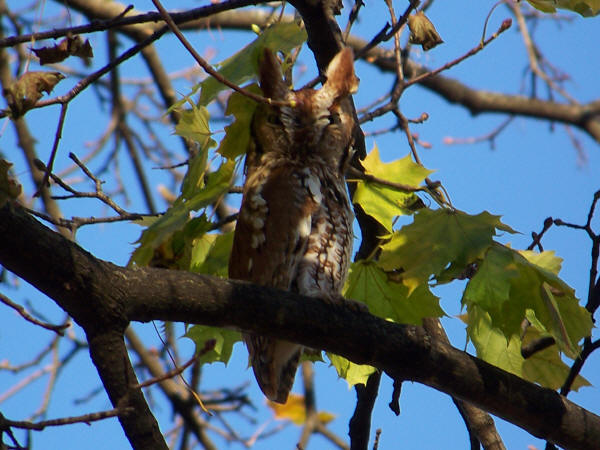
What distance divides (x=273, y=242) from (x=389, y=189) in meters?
0.36

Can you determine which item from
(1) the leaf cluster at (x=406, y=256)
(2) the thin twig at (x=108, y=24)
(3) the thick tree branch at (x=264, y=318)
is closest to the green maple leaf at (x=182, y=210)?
(1) the leaf cluster at (x=406, y=256)

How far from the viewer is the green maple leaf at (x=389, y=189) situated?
2.05 m

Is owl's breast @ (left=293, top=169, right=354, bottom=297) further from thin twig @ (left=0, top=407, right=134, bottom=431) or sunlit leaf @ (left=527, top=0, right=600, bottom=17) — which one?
thin twig @ (left=0, top=407, right=134, bottom=431)

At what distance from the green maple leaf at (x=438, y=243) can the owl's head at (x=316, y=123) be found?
0.52 metres

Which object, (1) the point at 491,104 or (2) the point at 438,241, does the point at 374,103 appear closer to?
(2) the point at 438,241

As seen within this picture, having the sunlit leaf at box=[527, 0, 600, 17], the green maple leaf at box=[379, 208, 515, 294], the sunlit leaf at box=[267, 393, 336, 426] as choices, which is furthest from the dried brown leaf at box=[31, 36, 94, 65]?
the sunlit leaf at box=[267, 393, 336, 426]

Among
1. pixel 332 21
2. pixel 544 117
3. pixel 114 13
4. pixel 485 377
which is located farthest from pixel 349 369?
pixel 544 117

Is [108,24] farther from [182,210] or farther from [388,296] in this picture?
[388,296]

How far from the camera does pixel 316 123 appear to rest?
2.29 meters

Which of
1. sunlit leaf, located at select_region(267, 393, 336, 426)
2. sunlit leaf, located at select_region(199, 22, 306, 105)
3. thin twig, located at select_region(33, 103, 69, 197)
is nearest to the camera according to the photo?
thin twig, located at select_region(33, 103, 69, 197)

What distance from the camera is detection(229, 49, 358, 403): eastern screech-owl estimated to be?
209 centimetres

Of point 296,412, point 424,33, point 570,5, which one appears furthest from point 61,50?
point 296,412

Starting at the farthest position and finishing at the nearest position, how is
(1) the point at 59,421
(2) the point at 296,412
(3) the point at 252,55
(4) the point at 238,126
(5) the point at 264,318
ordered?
(2) the point at 296,412, (4) the point at 238,126, (3) the point at 252,55, (5) the point at 264,318, (1) the point at 59,421

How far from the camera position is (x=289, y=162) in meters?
2.28
